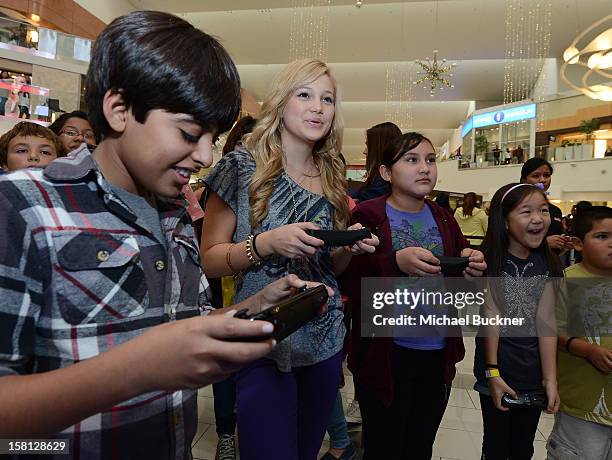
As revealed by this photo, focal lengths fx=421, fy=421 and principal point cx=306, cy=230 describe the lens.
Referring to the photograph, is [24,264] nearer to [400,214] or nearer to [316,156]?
[316,156]

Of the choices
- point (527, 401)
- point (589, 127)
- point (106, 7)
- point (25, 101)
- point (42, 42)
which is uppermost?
point (106, 7)

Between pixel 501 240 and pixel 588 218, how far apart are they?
0.43m

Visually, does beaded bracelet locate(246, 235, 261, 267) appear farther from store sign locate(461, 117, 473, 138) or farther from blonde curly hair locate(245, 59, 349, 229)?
store sign locate(461, 117, 473, 138)

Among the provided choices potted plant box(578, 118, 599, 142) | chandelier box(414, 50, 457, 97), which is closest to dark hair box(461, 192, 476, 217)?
chandelier box(414, 50, 457, 97)

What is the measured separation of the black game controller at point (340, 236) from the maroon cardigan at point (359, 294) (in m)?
0.41

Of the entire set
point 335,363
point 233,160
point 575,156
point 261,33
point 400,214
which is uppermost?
point 261,33

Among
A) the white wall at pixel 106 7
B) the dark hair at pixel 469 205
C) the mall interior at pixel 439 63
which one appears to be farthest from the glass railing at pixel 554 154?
the white wall at pixel 106 7

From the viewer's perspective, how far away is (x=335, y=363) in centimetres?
143

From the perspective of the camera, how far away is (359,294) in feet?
5.92

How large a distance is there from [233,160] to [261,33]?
13.2 m

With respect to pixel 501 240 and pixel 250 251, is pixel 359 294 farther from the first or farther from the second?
pixel 501 240

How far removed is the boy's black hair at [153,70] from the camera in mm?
716

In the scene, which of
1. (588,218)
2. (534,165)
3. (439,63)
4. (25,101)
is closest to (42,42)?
(25,101)

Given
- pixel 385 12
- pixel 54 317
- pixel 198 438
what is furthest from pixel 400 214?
pixel 385 12
